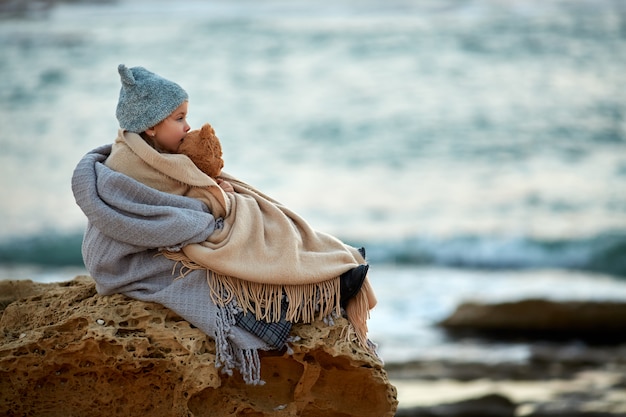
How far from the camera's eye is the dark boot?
376cm

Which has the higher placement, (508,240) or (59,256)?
(508,240)

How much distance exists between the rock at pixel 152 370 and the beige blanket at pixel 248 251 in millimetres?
178

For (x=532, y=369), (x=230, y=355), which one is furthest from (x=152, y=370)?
(x=532, y=369)

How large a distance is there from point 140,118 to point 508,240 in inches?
364

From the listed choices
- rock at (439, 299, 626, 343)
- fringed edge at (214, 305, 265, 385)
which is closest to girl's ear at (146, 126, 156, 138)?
fringed edge at (214, 305, 265, 385)

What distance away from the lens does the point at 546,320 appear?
8.79 metres

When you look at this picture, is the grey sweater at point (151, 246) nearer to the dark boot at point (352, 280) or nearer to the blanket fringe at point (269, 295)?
the blanket fringe at point (269, 295)

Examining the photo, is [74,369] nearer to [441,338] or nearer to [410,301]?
[441,338]

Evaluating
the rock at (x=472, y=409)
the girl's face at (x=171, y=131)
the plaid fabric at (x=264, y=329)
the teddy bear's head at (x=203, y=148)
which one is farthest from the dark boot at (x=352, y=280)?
the rock at (x=472, y=409)

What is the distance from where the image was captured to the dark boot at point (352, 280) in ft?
12.3

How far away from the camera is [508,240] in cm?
1232

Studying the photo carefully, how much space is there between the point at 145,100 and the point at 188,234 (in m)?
0.53

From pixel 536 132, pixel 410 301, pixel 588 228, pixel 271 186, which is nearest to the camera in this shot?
pixel 410 301

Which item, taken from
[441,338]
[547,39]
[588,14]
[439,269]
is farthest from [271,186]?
[588,14]
